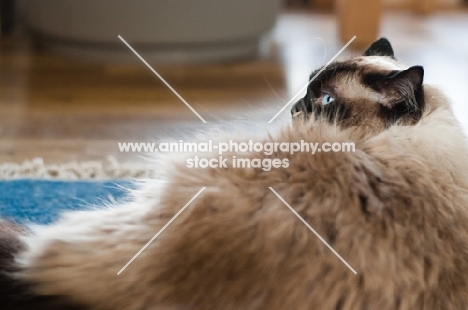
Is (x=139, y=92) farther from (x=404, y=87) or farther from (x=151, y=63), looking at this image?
(x=404, y=87)

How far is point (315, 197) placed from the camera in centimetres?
78

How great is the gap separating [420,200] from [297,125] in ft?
0.66

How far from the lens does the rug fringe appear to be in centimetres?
151

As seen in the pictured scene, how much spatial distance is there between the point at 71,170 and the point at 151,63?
98cm

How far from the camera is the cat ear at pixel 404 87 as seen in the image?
0.97 m

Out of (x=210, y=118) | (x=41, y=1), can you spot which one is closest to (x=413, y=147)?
Answer: (x=210, y=118)

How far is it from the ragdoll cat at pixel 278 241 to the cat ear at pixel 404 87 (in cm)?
12

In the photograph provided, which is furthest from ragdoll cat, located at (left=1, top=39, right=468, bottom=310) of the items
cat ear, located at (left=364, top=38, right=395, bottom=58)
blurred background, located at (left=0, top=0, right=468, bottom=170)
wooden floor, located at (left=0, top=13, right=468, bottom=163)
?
blurred background, located at (left=0, top=0, right=468, bottom=170)

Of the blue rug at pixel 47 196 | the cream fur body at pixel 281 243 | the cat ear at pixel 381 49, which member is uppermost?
the cat ear at pixel 381 49

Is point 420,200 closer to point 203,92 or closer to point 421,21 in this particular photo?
point 203,92

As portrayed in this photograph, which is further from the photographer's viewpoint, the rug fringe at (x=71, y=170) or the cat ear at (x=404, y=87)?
the rug fringe at (x=71, y=170)

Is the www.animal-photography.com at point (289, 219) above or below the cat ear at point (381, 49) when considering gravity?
below

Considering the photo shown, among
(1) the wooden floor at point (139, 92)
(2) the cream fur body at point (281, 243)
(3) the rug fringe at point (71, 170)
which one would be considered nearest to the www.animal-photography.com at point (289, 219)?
(2) the cream fur body at point (281, 243)

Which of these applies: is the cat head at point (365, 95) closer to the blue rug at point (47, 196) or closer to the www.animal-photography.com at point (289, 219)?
the www.animal-photography.com at point (289, 219)
